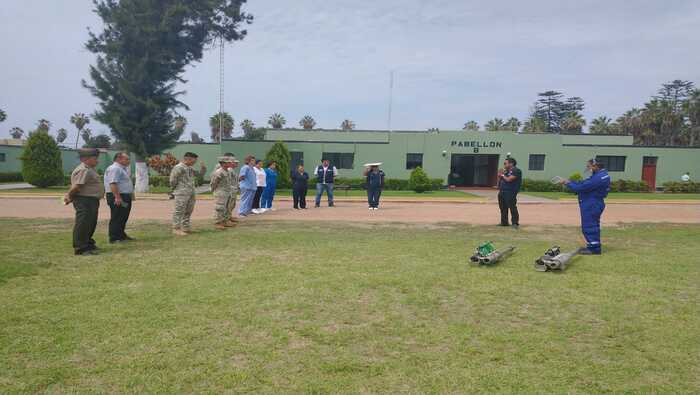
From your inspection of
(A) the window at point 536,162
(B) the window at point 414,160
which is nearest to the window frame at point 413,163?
(B) the window at point 414,160

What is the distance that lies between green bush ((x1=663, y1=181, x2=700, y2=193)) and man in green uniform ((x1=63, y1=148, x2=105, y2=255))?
112 feet

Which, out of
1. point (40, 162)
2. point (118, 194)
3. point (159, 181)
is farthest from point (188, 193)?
point (159, 181)

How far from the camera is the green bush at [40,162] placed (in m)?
25.1

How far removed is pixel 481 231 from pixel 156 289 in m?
7.32

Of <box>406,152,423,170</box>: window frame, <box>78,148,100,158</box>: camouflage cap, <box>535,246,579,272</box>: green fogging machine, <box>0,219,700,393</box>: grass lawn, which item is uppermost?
<box>406,152,423,170</box>: window frame

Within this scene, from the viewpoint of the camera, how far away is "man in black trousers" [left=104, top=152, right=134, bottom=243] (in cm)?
799

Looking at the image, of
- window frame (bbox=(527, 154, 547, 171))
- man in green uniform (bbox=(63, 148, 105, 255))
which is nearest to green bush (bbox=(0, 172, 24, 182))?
man in green uniform (bbox=(63, 148, 105, 255))

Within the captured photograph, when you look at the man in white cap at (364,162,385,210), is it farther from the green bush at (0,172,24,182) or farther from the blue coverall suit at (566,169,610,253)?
the green bush at (0,172,24,182)

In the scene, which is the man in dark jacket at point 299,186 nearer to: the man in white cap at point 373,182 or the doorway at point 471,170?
the man in white cap at point 373,182

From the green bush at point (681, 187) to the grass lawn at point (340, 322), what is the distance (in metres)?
28.1

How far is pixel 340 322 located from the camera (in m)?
4.14

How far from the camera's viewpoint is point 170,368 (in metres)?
3.16

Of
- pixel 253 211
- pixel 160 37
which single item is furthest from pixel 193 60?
pixel 253 211

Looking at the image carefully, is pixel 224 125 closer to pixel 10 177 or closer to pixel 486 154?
pixel 10 177
